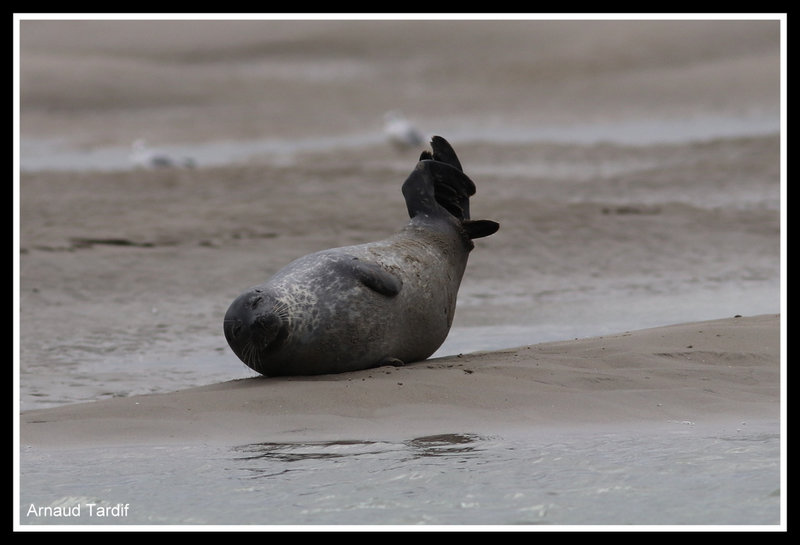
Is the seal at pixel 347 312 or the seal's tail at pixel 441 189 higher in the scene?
the seal's tail at pixel 441 189

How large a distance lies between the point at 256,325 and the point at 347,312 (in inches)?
17.1

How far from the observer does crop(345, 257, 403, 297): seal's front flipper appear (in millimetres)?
5914

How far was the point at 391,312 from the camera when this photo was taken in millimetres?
6008

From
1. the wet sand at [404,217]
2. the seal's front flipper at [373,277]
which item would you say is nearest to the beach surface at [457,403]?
the wet sand at [404,217]

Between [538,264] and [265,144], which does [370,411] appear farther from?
[265,144]

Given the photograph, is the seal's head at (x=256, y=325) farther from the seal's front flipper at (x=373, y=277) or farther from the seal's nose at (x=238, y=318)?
the seal's front flipper at (x=373, y=277)

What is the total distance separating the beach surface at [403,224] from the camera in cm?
504

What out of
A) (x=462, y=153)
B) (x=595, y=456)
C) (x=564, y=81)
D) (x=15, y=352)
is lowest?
(x=595, y=456)

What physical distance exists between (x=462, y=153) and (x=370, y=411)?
11693mm

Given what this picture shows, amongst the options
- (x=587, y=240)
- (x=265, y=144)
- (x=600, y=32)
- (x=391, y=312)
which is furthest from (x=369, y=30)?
(x=391, y=312)

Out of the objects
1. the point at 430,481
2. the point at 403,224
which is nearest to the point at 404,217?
the point at 403,224

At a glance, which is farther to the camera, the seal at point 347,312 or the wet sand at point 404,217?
the seal at point 347,312

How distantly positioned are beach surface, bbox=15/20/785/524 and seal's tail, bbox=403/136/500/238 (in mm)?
726

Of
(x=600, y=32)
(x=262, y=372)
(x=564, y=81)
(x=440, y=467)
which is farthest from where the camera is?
(x=600, y=32)
